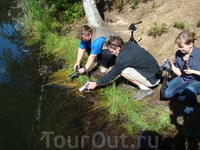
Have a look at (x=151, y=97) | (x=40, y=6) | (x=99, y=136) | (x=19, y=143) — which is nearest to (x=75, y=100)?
(x=99, y=136)

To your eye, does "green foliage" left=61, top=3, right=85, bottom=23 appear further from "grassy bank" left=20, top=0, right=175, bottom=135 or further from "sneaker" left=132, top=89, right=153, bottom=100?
"sneaker" left=132, top=89, right=153, bottom=100

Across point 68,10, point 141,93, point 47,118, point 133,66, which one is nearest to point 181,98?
point 141,93

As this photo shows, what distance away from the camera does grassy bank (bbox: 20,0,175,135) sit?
231 cm

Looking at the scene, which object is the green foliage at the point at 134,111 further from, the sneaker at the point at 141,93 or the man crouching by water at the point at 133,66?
the man crouching by water at the point at 133,66

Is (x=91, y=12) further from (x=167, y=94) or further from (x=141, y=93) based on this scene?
(x=167, y=94)

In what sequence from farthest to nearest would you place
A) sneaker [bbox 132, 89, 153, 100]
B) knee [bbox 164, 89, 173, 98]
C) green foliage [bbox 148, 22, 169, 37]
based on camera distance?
green foliage [bbox 148, 22, 169, 37]
sneaker [bbox 132, 89, 153, 100]
knee [bbox 164, 89, 173, 98]

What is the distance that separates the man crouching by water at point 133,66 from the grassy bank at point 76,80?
0.28 metres

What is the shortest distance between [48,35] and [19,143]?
3.60m

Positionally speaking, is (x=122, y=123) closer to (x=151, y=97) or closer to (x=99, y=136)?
(x=99, y=136)

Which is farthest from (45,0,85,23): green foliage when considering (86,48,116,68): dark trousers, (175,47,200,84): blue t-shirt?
(175,47,200,84): blue t-shirt

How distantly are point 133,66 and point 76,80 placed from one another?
4.71ft

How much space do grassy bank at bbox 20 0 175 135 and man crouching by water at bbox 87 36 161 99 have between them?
281 mm

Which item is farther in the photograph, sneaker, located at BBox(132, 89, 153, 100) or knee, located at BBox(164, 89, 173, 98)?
sneaker, located at BBox(132, 89, 153, 100)

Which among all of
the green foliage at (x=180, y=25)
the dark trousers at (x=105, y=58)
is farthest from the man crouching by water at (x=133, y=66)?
the green foliage at (x=180, y=25)
